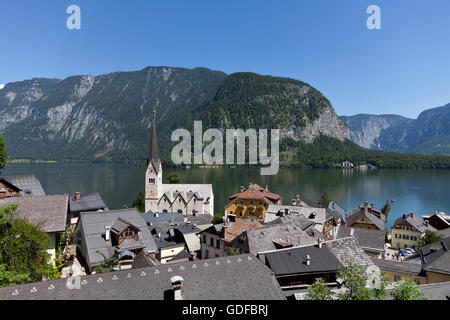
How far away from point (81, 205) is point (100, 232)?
2134 centimetres

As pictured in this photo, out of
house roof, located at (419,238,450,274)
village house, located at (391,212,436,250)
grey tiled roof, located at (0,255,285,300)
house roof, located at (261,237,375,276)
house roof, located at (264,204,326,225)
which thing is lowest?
village house, located at (391,212,436,250)

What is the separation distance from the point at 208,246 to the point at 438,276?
21.8m

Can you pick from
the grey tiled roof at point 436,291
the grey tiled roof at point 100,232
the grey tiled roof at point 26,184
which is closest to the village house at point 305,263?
the grey tiled roof at point 436,291

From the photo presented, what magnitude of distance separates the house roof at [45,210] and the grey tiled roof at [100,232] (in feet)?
17.0

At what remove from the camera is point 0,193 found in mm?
30359

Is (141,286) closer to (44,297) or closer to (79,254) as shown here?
(44,297)

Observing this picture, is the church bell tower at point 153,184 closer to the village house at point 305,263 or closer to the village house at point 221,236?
the village house at point 221,236

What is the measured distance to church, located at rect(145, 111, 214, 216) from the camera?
198 feet

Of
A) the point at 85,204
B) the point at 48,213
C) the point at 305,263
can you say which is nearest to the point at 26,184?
the point at 85,204

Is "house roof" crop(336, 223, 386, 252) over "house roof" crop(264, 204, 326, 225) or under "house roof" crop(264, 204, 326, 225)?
under

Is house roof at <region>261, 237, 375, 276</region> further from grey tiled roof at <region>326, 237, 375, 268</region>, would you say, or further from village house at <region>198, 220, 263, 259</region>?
village house at <region>198, 220, 263, 259</region>

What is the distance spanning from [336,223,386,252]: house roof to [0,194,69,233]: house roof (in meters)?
36.2

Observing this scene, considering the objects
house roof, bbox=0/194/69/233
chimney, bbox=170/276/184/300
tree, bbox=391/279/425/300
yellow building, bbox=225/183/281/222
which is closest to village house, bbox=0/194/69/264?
house roof, bbox=0/194/69/233
